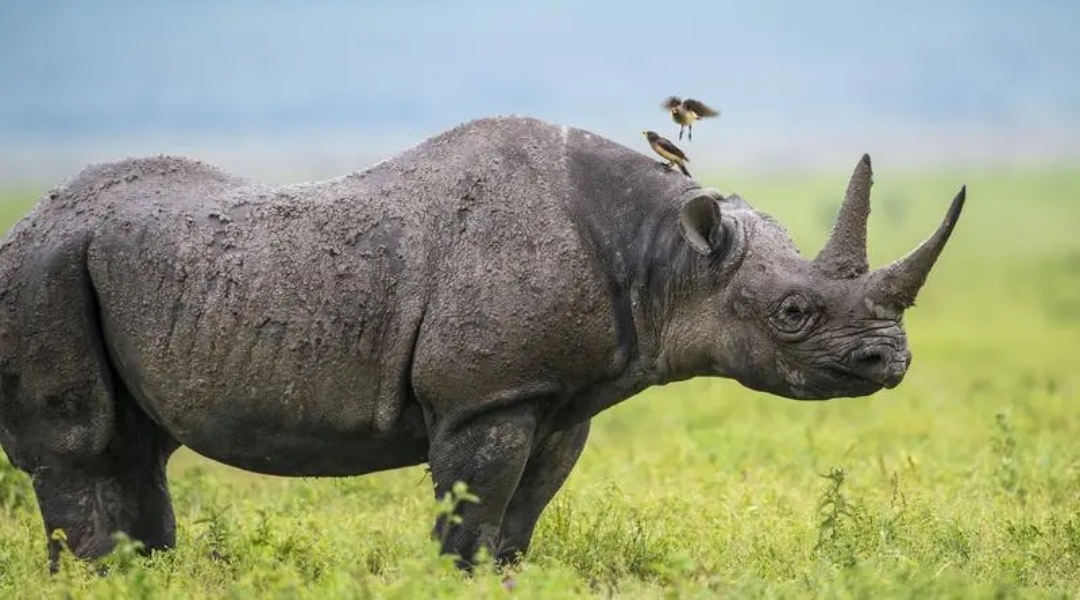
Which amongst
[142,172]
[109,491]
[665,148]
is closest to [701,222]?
[665,148]

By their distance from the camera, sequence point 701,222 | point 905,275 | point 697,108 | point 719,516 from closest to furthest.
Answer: point 905,275 < point 701,222 < point 697,108 < point 719,516

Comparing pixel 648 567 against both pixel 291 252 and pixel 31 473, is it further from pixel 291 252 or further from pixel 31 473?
pixel 31 473

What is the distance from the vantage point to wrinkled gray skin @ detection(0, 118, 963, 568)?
8750 mm

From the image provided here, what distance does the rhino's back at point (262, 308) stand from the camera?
8969 millimetres

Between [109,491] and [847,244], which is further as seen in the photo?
[109,491]

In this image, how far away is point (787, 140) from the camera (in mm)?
170875

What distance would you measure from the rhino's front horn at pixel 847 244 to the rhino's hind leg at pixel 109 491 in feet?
11.6

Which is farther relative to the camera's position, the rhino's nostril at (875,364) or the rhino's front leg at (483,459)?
the rhino's front leg at (483,459)

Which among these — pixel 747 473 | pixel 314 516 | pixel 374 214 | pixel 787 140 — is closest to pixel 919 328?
pixel 747 473

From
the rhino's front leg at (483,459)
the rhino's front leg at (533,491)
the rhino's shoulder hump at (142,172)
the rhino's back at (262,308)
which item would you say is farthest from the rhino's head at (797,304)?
the rhino's shoulder hump at (142,172)

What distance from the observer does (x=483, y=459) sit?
8.85m

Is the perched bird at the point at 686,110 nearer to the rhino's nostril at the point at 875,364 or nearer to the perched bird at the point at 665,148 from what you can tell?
the perched bird at the point at 665,148

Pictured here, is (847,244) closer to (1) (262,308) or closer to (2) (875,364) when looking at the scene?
Answer: (2) (875,364)

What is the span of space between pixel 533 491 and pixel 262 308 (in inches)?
65.2
